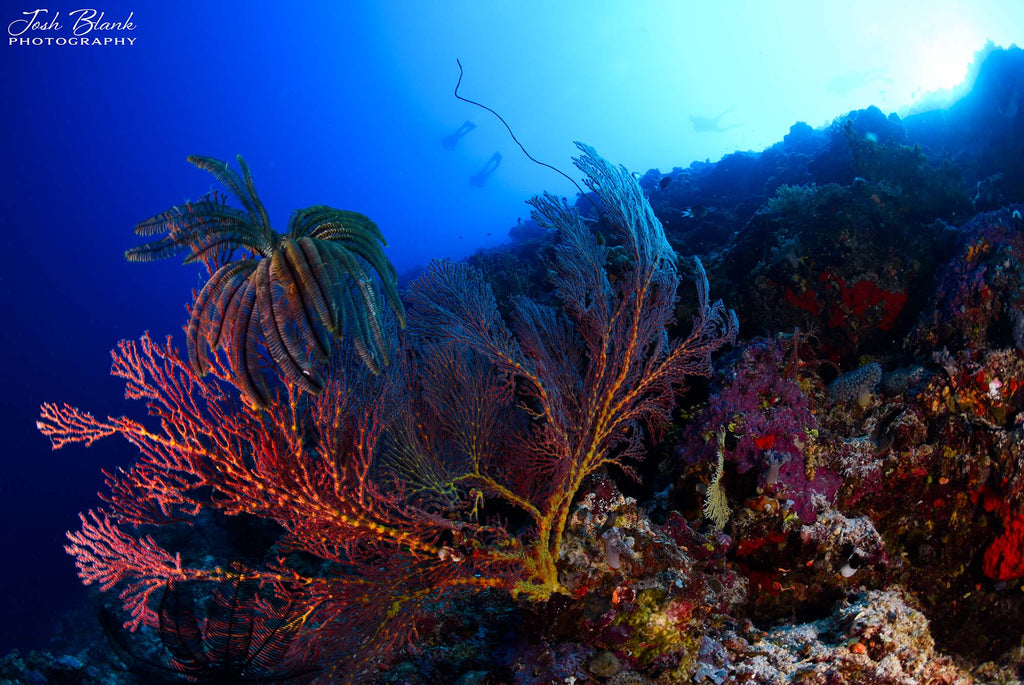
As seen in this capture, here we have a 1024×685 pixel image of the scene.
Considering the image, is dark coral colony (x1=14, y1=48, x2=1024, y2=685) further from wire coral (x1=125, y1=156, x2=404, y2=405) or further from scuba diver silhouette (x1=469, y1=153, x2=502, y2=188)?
scuba diver silhouette (x1=469, y1=153, x2=502, y2=188)

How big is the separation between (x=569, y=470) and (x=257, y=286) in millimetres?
2429

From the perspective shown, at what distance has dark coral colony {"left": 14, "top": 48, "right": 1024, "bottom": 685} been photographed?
2588mm

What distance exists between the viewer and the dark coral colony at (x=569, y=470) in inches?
102

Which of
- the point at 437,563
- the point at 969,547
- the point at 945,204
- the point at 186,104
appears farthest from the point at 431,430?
the point at 186,104

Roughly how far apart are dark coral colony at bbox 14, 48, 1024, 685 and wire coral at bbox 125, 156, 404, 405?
0.6 inches

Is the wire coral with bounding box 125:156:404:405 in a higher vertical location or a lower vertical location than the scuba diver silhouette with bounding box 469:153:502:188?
lower

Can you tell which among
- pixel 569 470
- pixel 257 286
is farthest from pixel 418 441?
pixel 257 286

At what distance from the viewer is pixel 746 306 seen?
6.08m

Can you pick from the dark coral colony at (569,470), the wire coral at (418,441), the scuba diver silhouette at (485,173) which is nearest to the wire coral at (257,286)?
the dark coral colony at (569,470)

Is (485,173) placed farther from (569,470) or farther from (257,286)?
(257,286)

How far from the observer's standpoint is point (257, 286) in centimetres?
228

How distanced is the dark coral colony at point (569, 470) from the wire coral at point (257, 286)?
16mm

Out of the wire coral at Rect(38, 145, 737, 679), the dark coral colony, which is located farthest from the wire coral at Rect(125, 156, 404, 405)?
the wire coral at Rect(38, 145, 737, 679)

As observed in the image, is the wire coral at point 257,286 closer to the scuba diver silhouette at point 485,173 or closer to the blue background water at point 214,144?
the blue background water at point 214,144
